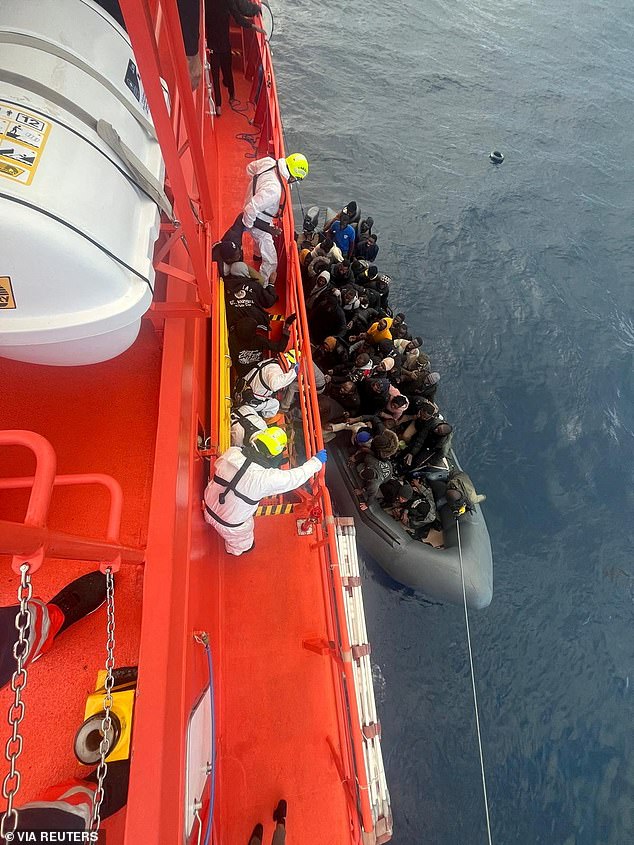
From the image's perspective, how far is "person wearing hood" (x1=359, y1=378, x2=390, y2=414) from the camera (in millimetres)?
6012

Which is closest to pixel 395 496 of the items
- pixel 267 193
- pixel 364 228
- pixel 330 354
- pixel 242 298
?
pixel 330 354

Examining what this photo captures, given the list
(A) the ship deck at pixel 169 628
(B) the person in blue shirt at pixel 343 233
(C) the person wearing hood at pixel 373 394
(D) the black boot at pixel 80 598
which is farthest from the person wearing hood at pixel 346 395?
(D) the black boot at pixel 80 598

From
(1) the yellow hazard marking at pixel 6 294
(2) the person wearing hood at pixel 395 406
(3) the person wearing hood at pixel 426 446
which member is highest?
(2) the person wearing hood at pixel 395 406

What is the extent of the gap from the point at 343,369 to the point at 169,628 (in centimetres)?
473

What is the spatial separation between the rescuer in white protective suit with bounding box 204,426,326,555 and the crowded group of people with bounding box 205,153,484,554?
2 cm

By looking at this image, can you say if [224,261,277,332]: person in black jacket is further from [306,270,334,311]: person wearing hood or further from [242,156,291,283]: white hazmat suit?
[306,270,334,311]: person wearing hood

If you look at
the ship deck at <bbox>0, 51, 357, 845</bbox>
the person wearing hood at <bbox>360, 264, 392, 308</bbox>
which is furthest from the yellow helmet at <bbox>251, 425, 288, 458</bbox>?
the person wearing hood at <bbox>360, 264, 392, 308</bbox>

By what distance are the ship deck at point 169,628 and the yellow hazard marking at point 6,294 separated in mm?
1032

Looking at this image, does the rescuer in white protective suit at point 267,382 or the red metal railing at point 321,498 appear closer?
the red metal railing at point 321,498

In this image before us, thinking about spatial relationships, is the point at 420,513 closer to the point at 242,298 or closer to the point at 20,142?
the point at 242,298

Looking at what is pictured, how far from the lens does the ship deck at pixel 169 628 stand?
222 cm

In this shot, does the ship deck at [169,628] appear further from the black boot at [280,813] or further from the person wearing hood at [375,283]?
the person wearing hood at [375,283]

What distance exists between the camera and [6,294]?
2039 mm

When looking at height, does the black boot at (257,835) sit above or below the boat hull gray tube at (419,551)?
below
